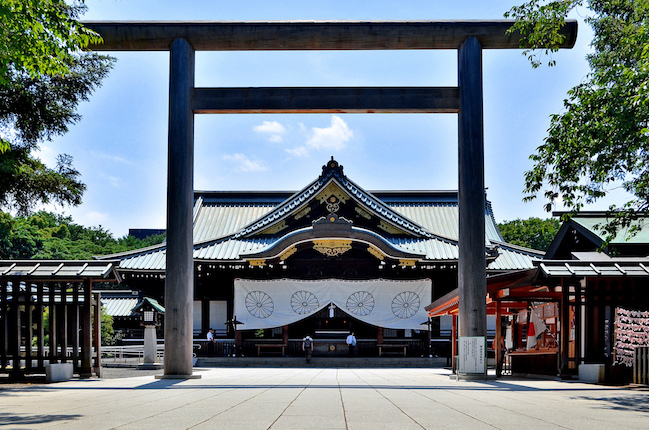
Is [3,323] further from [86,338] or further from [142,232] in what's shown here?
[142,232]

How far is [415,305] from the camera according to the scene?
1051 inches

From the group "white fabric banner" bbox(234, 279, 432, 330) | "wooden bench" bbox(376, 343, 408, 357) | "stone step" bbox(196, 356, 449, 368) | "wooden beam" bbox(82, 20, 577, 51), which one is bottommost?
"stone step" bbox(196, 356, 449, 368)

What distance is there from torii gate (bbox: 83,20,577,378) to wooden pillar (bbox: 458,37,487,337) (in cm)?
2

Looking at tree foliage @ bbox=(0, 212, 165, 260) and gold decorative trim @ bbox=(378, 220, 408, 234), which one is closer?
gold decorative trim @ bbox=(378, 220, 408, 234)

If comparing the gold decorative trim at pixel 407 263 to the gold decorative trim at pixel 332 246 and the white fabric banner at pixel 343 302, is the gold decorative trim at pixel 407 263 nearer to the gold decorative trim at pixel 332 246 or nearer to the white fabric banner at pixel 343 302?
the white fabric banner at pixel 343 302

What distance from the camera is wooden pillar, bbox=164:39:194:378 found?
1347cm

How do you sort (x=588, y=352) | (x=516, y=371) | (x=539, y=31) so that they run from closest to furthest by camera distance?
(x=539, y=31)
(x=588, y=352)
(x=516, y=371)

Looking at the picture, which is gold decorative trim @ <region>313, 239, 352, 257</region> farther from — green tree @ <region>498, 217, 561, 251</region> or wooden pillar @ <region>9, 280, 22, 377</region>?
green tree @ <region>498, 217, 561, 251</region>

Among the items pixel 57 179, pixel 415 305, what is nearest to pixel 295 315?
pixel 415 305

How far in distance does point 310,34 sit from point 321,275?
14373mm

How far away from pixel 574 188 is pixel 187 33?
795 cm

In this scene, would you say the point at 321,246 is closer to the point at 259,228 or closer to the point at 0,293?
the point at 259,228

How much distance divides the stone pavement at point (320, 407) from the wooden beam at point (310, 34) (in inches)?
262

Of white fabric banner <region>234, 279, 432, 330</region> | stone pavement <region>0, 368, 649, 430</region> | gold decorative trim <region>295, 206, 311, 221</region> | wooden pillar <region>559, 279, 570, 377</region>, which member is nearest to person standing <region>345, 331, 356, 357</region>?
white fabric banner <region>234, 279, 432, 330</region>
